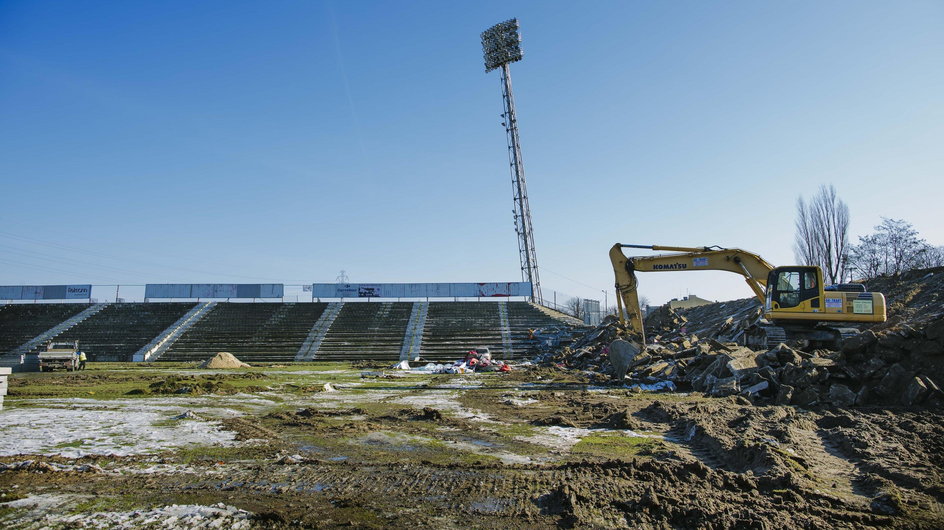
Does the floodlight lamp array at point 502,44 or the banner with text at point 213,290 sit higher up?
the floodlight lamp array at point 502,44

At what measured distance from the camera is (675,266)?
19.7 meters

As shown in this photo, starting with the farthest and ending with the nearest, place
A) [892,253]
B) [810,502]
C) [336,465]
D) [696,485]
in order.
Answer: [892,253] → [336,465] → [696,485] → [810,502]

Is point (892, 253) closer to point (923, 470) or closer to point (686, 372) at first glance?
point (686, 372)

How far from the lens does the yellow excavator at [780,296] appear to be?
15266mm

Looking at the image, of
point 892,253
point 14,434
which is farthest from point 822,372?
point 892,253

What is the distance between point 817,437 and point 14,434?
1201 cm

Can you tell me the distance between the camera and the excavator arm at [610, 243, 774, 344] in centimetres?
1803

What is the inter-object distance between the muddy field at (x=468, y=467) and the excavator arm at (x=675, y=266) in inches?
324

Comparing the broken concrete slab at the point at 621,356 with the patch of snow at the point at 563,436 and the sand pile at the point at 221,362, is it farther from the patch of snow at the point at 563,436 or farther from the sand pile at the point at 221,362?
the sand pile at the point at 221,362

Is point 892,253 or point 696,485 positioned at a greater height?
point 892,253

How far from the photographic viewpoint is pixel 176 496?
490cm

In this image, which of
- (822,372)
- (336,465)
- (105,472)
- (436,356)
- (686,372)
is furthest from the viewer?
(436,356)

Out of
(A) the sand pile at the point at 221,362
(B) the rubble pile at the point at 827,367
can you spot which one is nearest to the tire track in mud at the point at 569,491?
(B) the rubble pile at the point at 827,367

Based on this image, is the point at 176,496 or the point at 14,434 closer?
the point at 176,496
